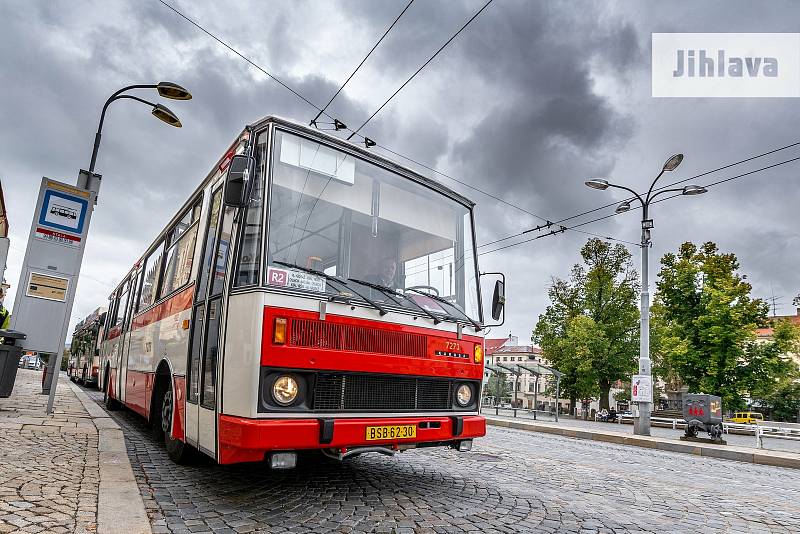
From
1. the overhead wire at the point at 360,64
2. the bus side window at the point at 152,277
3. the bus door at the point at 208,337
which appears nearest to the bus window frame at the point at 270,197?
the bus door at the point at 208,337

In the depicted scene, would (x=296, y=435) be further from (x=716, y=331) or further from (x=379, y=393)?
(x=716, y=331)

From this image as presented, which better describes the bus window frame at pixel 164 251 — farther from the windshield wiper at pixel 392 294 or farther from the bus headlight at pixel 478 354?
the bus headlight at pixel 478 354

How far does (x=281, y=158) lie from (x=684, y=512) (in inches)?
189

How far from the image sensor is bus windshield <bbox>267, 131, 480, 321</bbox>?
4629mm

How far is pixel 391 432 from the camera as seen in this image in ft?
15.3

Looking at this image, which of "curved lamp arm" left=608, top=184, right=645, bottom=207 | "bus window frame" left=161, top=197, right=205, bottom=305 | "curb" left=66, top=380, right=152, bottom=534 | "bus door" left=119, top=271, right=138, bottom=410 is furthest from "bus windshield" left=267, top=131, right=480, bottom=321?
"curved lamp arm" left=608, top=184, right=645, bottom=207

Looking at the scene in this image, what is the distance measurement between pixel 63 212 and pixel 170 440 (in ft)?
19.0

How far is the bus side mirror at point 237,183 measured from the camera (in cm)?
443

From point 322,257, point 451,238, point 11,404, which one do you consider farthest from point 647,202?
point 11,404

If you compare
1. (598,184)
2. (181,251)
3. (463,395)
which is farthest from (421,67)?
(598,184)

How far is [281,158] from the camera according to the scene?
4750mm

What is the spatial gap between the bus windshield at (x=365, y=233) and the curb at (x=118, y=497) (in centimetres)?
180

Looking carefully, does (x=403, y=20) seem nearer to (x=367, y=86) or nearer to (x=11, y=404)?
(x=367, y=86)

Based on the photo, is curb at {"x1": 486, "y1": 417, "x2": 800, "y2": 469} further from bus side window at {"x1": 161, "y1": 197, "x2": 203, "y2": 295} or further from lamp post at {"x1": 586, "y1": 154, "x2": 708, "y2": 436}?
bus side window at {"x1": 161, "y1": 197, "x2": 203, "y2": 295}
